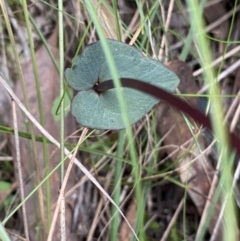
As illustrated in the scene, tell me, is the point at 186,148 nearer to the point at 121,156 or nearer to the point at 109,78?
the point at 121,156

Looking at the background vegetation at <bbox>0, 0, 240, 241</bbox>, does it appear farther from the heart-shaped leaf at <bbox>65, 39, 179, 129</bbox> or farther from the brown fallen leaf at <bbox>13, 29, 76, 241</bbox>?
the heart-shaped leaf at <bbox>65, 39, 179, 129</bbox>

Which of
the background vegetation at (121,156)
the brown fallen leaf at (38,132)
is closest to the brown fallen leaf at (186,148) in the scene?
the background vegetation at (121,156)

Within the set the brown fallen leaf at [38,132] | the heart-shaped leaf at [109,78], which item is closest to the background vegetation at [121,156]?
the brown fallen leaf at [38,132]

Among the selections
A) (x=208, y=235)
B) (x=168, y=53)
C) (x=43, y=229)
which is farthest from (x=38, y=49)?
(x=208, y=235)

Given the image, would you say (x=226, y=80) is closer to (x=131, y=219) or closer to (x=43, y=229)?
(x=131, y=219)

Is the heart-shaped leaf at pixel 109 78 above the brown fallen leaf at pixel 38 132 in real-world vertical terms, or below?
above

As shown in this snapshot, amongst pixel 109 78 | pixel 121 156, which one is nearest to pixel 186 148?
pixel 121 156

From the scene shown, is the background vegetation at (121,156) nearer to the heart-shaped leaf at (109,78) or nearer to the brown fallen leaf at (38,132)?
the brown fallen leaf at (38,132)

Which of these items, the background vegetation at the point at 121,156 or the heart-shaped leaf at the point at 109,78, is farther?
the background vegetation at the point at 121,156
